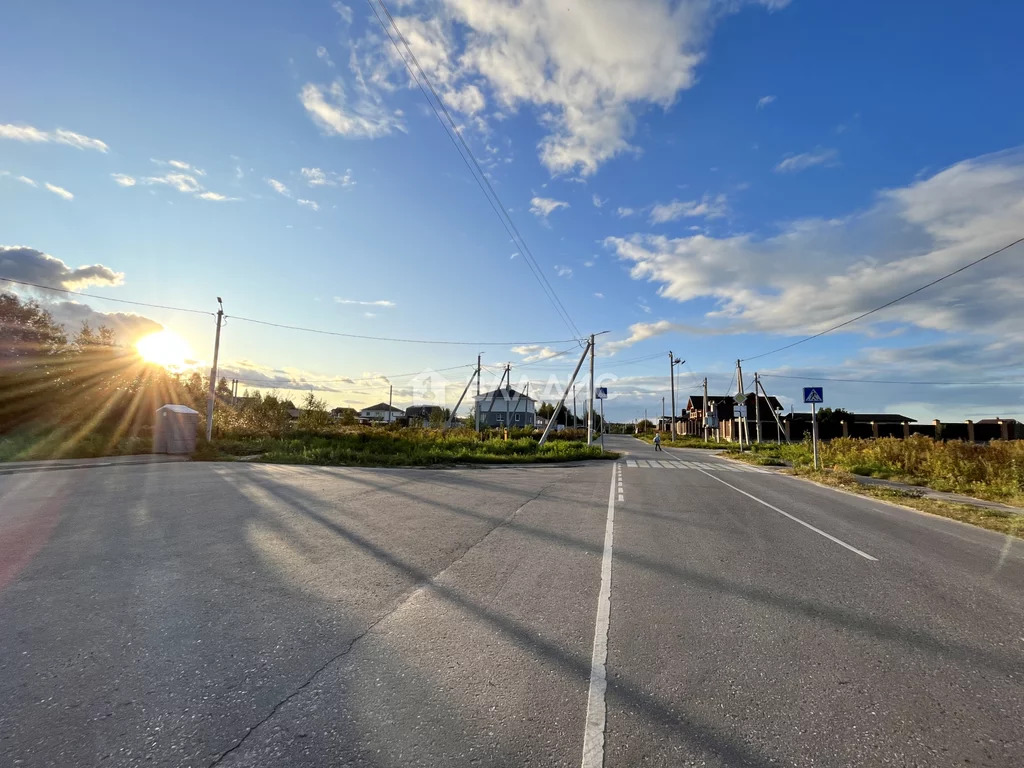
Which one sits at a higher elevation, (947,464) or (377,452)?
(947,464)

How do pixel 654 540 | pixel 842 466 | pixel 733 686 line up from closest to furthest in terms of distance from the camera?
pixel 733 686 < pixel 654 540 < pixel 842 466

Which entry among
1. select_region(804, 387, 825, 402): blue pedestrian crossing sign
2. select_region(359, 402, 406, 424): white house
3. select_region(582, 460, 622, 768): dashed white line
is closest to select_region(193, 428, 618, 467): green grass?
select_region(804, 387, 825, 402): blue pedestrian crossing sign

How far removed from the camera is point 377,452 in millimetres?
22984

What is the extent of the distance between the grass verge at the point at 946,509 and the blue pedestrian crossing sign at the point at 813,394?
3.29 metres

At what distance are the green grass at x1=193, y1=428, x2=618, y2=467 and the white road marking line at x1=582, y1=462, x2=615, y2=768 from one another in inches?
600

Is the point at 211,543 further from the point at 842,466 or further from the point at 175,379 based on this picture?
the point at 175,379

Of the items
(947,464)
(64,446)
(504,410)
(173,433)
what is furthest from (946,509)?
(504,410)

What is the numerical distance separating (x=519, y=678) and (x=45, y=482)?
14.7 m

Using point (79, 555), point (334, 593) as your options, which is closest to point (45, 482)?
→ point (79, 555)

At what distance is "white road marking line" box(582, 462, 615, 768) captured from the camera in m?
2.38

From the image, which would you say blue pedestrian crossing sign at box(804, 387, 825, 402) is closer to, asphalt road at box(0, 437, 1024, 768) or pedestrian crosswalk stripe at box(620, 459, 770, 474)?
pedestrian crosswalk stripe at box(620, 459, 770, 474)

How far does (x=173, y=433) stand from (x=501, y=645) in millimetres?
23955

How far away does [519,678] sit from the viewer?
3074mm

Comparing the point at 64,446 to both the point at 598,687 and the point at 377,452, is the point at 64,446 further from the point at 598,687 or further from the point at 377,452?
the point at 598,687
